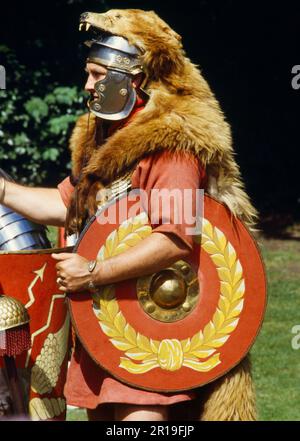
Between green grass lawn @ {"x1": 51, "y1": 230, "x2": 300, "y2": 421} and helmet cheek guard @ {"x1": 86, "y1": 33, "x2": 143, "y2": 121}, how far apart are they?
2.34 metres

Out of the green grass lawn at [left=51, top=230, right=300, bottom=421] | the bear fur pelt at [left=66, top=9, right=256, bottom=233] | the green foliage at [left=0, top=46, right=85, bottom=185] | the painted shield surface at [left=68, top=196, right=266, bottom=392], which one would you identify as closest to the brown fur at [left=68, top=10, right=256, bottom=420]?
the bear fur pelt at [left=66, top=9, right=256, bottom=233]

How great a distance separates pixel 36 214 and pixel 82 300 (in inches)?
23.9

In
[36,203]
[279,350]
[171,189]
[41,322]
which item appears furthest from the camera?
[279,350]

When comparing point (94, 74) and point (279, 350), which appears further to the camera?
point (279, 350)

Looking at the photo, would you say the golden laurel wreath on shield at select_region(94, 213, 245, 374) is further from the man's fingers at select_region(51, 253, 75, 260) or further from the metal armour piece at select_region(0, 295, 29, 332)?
the metal armour piece at select_region(0, 295, 29, 332)

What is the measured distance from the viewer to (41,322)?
4.29 meters

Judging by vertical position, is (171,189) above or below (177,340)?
above

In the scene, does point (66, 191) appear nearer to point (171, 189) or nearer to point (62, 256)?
point (62, 256)

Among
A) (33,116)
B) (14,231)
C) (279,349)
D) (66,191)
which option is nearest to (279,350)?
(279,349)

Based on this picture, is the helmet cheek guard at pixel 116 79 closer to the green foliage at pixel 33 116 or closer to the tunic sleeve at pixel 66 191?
the tunic sleeve at pixel 66 191

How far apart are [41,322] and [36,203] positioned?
473 millimetres

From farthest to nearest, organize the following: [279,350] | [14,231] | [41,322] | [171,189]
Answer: [279,350] → [14,231] → [41,322] → [171,189]

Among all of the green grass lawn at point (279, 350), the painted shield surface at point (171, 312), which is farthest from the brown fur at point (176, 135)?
the green grass lawn at point (279, 350)

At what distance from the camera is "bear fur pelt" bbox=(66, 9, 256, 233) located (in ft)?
12.7
